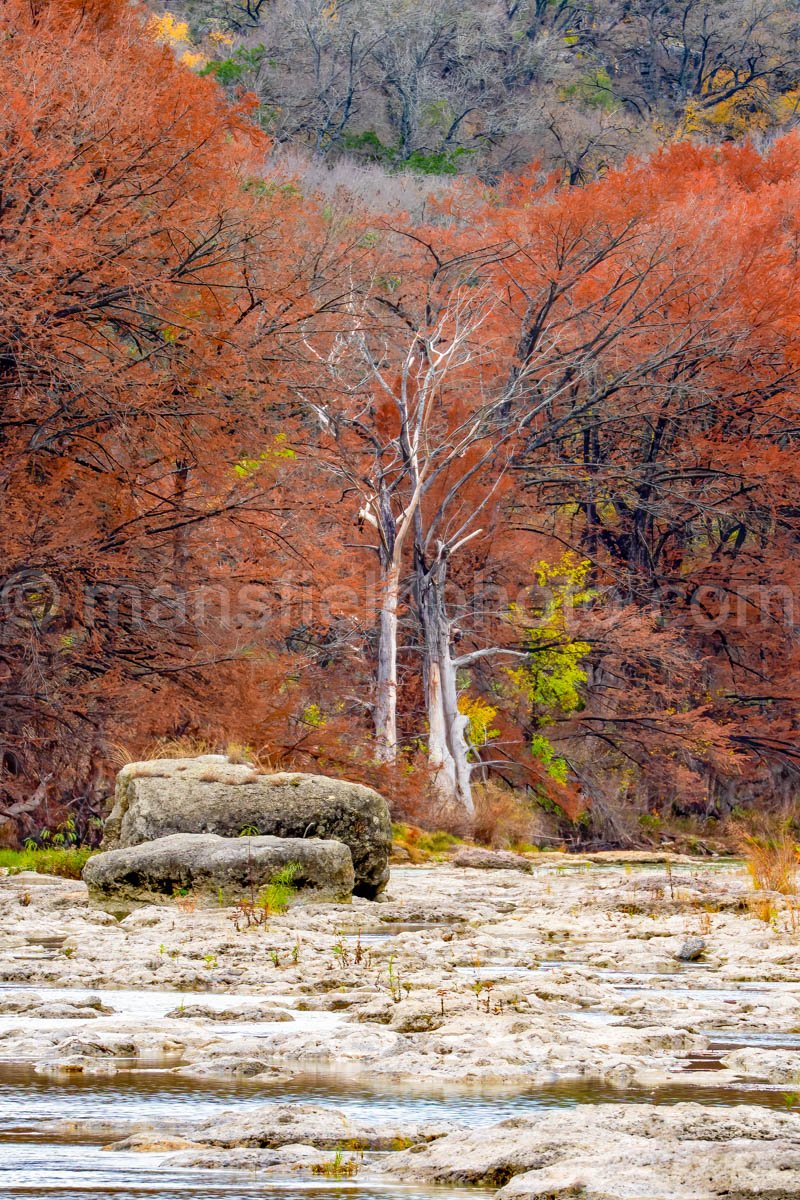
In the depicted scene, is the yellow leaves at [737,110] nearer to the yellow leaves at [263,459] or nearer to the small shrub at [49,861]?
the yellow leaves at [263,459]

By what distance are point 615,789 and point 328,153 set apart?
50707 millimetres

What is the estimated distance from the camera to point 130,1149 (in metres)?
3.82

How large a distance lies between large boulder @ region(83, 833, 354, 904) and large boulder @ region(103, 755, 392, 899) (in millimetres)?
914

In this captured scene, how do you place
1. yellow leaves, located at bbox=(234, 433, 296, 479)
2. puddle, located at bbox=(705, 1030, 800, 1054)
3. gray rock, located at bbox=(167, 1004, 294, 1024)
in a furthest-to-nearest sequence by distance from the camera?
yellow leaves, located at bbox=(234, 433, 296, 479)
gray rock, located at bbox=(167, 1004, 294, 1024)
puddle, located at bbox=(705, 1030, 800, 1054)

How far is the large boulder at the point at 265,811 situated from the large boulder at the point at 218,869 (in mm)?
914

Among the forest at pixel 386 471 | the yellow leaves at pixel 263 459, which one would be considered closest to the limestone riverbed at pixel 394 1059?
the forest at pixel 386 471

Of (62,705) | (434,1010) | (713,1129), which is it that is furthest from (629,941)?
(62,705)

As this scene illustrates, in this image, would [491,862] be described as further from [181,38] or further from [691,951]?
[181,38]

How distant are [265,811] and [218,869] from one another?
1.51 meters

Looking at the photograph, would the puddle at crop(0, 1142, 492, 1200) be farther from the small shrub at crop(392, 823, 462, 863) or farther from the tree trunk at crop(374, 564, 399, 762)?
the tree trunk at crop(374, 564, 399, 762)

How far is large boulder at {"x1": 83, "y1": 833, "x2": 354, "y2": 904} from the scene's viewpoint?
11.9m

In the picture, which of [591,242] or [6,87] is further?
[591,242]

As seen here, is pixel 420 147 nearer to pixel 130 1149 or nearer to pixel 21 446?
pixel 21 446

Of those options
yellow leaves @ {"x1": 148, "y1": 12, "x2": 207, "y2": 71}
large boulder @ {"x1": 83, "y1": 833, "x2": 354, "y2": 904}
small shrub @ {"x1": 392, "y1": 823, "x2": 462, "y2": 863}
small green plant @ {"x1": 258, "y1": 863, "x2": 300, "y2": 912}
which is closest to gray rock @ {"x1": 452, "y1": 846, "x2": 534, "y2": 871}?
small shrub @ {"x1": 392, "y1": 823, "x2": 462, "y2": 863}
